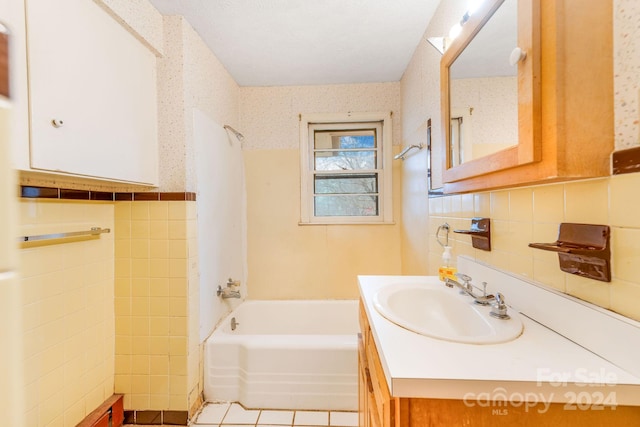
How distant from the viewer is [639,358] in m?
0.55

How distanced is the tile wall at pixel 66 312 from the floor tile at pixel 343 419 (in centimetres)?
125

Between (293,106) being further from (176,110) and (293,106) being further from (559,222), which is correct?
(559,222)

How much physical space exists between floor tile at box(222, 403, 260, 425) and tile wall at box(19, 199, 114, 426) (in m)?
0.67

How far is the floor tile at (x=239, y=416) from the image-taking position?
1581mm

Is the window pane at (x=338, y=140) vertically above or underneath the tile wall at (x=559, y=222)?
above

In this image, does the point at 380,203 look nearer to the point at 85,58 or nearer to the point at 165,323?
the point at 165,323

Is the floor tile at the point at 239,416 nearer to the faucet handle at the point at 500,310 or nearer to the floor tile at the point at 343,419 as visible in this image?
the floor tile at the point at 343,419

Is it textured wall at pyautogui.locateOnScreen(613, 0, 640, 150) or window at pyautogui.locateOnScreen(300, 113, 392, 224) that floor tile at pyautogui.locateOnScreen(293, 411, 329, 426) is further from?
textured wall at pyautogui.locateOnScreen(613, 0, 640, 150)

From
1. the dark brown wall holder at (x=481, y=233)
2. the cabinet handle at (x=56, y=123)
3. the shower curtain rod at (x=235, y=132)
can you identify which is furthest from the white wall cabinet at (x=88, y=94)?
the dark brown wall holder at (x=481, y=233)

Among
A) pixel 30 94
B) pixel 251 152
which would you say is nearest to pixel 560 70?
pixel 30 94

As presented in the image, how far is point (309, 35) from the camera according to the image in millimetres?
1818

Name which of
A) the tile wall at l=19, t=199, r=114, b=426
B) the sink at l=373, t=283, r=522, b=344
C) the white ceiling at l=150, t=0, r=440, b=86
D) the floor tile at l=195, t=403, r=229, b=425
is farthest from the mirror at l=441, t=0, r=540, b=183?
the floor tile at l=195, t=403, r=229, b=425

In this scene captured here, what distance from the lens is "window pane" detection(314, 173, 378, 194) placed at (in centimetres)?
262

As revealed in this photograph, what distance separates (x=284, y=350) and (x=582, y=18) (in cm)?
184
